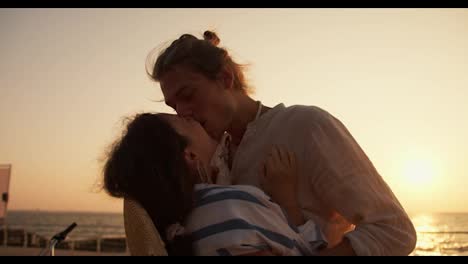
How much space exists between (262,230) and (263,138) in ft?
2.48

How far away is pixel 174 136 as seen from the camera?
215 cm

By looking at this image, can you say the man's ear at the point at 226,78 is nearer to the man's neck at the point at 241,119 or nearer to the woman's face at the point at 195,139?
the man's neck at the point at 241,119

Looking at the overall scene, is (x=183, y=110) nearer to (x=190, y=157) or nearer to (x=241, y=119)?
(x=241, y=119)

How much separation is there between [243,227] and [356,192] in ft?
1.79

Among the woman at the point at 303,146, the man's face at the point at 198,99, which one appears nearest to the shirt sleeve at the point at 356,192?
the woman at the point at 303,146

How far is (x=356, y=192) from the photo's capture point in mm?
1874

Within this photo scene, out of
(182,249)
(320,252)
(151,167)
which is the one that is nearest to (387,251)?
(320,252)

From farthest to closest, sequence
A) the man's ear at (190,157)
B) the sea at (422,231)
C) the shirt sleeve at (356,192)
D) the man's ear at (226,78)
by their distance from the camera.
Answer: the sea at (422,231) < the man's ear at (226,78) < the man's ear at (190,157) < the shirt sleeve at (356,192)

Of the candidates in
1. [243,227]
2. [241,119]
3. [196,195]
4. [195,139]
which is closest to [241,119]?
[241,119]

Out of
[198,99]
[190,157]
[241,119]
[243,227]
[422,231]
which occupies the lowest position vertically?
[422,231]

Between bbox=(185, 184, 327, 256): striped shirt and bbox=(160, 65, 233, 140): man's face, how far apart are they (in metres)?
0.81

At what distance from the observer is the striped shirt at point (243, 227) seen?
1.63 meters

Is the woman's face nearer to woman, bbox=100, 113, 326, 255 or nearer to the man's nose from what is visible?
woman, bbox=100, 113, 326, 255
